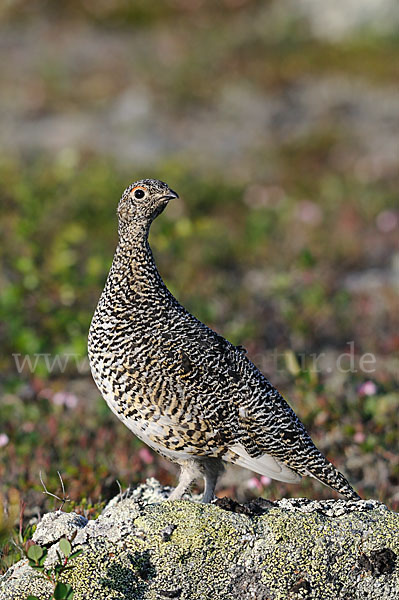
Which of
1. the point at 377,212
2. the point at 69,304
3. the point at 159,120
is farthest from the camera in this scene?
the point at 159,120

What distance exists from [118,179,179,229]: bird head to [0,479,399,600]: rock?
1.47 metres

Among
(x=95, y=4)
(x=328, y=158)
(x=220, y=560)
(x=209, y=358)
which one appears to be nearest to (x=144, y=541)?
(x=220, y=560)

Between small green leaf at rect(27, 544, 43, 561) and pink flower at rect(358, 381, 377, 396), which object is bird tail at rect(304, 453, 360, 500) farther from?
pink flower at rect(358, 381, 377, 396)

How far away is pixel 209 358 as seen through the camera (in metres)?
3.70

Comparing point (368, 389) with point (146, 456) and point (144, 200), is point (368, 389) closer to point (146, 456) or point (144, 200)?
point (146, 456)

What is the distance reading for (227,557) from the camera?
3115 millimetres

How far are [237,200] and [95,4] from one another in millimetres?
14862

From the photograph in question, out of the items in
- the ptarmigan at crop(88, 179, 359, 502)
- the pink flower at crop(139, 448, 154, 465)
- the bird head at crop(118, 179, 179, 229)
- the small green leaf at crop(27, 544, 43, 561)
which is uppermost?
the bird head at crop(118, 179, 179, 229)

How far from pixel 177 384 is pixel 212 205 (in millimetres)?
8199

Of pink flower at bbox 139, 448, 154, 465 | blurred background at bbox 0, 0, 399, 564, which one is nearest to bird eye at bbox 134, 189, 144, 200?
blurred background at bbox 0, 0, 399, 564

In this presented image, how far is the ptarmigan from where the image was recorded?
357cm

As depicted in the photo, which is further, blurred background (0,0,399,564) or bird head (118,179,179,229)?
blurred background (0,0,399,564)

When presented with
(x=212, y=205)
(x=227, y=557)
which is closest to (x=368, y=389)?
(x=227, y=557)

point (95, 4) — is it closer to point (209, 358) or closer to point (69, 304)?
point (69, 304)
